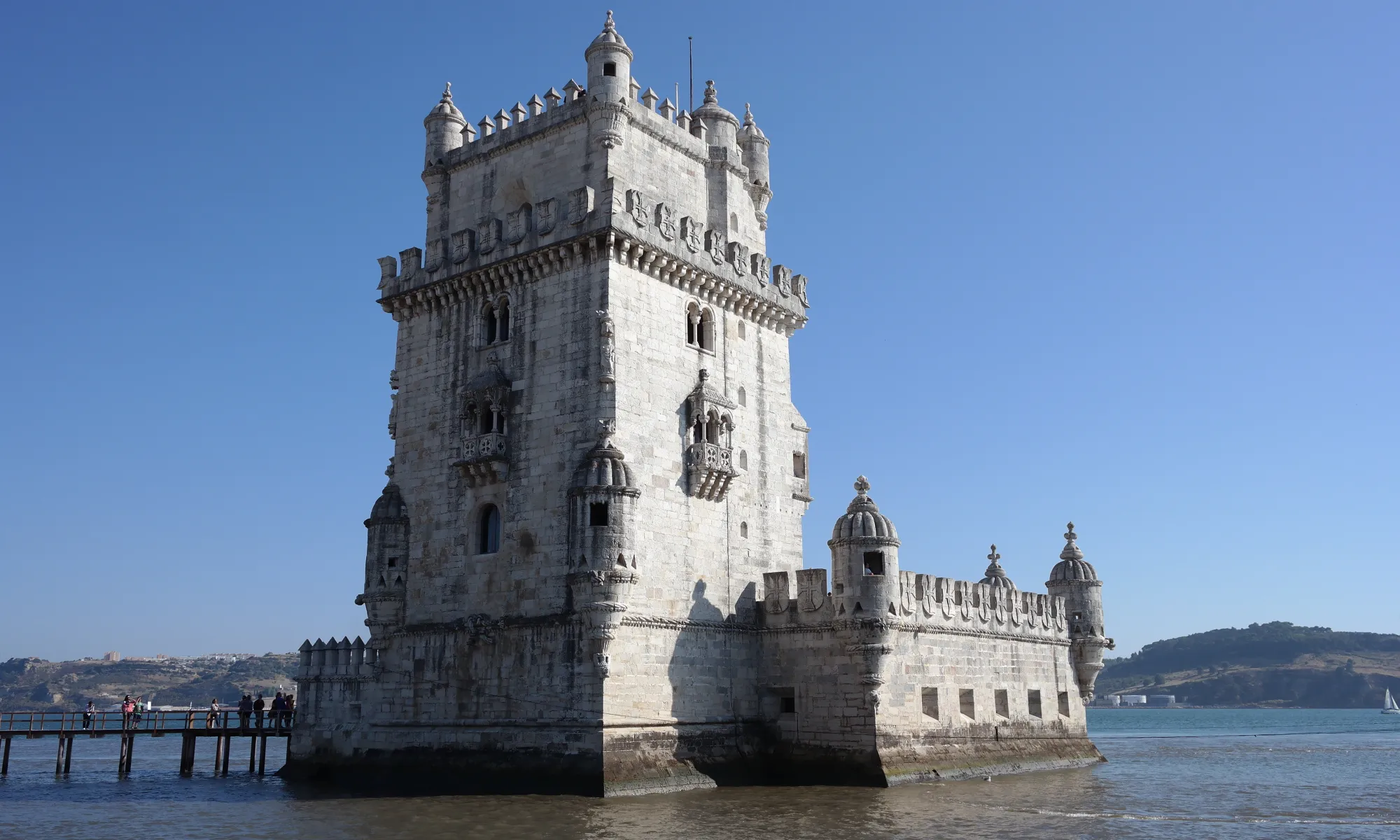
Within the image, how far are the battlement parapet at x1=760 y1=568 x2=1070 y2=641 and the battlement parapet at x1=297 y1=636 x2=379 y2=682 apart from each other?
1177 centimetres

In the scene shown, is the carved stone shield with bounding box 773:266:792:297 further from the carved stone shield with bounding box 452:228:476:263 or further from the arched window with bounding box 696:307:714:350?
the carved stone shield with bounding box 452:228:476:263

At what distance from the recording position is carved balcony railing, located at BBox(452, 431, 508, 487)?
33.8m

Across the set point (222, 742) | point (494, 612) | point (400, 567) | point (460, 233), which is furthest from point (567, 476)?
point (222, 742)

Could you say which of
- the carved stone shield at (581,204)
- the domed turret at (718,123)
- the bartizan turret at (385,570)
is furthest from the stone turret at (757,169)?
the bartizan turret at (385,570)

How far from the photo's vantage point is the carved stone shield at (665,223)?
35.2 meters

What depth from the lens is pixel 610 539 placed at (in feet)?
102

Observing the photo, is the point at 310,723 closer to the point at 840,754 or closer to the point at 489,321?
the point at 489,321

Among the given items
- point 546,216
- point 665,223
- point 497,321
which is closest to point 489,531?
point 497,321

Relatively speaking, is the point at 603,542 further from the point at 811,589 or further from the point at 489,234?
the point at 489,234

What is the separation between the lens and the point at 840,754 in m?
33.6

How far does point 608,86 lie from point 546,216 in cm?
429

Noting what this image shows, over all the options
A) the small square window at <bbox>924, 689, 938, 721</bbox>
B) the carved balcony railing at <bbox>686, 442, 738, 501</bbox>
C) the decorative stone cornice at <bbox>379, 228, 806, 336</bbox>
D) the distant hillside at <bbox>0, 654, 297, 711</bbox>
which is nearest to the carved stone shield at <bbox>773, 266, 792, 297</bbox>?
the decorative stone cornice at <bbox>379, 228, 806, 336</bbox>

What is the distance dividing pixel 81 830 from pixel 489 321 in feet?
56.2

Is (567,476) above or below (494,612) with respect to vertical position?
above
